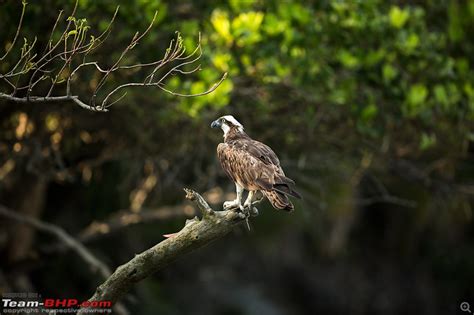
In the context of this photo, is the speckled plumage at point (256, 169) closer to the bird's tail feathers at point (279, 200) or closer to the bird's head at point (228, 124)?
the bird's tail feathers at point (279, 200)

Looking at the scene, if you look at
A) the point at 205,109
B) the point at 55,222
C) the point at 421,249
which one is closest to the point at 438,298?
the point at 421,249

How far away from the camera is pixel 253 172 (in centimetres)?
588

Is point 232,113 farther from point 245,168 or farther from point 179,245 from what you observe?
point 179,245

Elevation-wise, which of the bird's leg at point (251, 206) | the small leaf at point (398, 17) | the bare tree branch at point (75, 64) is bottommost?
the bird's leg at point (251, 206)

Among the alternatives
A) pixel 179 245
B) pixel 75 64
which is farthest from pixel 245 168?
pixel 75 64

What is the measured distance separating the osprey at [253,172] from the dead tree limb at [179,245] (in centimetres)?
30

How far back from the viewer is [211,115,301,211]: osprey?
18.4 ft

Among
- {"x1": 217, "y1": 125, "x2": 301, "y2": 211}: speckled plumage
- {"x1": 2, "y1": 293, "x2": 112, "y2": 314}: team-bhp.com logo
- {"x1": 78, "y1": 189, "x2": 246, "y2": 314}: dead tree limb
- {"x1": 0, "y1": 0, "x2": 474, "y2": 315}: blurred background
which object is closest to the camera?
{"x1": 78, "y1": 189, "x2": 246, "y2": 314}: dead tree limb

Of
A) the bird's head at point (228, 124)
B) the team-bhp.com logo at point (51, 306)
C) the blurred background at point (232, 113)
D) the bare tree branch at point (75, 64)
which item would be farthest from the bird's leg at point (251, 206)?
the blurred background at point (232, 113)

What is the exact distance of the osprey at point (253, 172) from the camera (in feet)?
18.4

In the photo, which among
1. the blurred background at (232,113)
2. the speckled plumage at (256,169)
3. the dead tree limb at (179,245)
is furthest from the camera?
the blurred background at (232,113)

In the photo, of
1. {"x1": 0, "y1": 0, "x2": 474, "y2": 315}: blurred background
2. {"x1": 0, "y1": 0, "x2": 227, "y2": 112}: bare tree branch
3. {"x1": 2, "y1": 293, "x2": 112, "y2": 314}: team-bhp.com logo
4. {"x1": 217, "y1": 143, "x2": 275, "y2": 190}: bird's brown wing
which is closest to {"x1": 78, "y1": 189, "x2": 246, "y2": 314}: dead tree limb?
{"x1": 2, "y1": 293, "x2": 112, "y2": 314}: team-bhp.com logo

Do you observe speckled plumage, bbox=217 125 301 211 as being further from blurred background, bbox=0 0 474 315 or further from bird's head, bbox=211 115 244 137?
blurred background, bbox=0 0 474 315

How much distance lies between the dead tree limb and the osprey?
30 centimetres
